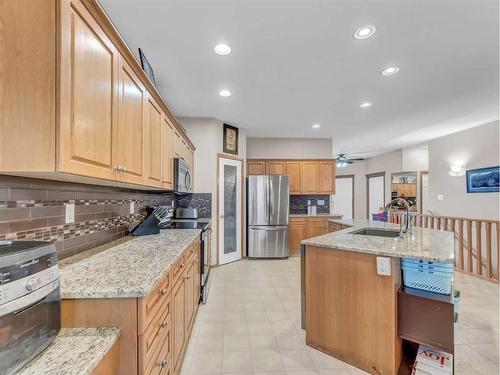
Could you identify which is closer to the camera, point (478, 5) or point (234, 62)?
point (478, 5)

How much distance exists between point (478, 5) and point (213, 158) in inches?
139

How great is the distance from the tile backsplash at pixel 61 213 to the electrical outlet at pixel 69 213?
0.06 feet

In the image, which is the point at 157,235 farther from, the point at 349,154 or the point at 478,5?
the point at 349,154

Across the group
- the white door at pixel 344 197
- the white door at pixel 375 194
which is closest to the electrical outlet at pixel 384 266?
the white door at pixel 375 194

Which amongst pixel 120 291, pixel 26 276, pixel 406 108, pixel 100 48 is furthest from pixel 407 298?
pixel 406 108

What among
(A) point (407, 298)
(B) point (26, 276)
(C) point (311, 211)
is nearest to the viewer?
(B) point (26, 276)

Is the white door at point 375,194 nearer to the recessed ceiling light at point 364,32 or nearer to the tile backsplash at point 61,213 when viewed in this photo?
the recessed ceiling light at point 364,32

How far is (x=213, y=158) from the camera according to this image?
428 cm

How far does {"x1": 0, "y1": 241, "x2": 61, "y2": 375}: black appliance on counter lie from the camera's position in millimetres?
633

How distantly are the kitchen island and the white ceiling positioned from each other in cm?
175

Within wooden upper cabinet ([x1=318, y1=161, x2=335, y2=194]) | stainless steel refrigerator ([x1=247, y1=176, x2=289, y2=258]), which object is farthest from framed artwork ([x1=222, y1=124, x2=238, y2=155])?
wooden upper cabinet ([x1=318, y1=161, x2=335, y2=194])

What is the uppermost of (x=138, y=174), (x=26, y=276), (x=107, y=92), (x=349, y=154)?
(x=349, y=154)

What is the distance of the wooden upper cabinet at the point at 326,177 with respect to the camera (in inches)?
217

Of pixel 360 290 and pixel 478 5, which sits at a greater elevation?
pixel 478 5
